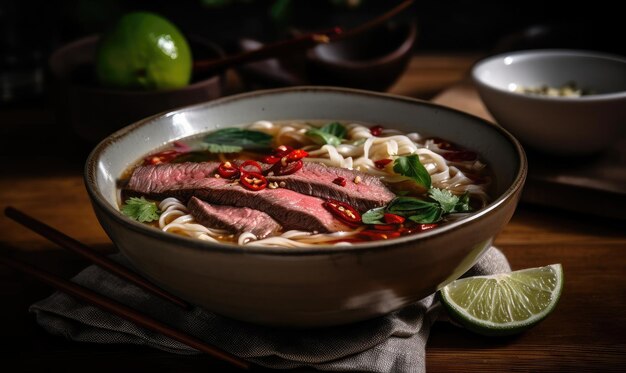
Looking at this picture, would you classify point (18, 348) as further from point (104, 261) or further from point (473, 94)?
point (473, 94)

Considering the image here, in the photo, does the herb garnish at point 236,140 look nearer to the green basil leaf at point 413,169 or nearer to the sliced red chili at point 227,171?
the sliced red chili at point 227,171

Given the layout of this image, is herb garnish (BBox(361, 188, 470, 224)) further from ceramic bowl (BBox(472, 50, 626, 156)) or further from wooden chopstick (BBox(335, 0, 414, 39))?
wooden chopstick (BBox(335, 0, 414, 39))

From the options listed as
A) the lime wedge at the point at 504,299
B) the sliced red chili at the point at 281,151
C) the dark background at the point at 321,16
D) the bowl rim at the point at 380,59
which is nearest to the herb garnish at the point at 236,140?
the sliced red chili at the point at 281,151

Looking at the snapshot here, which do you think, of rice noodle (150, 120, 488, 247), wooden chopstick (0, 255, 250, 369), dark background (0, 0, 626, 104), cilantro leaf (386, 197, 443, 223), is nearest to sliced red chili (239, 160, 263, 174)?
rice noodle (150, 120, 488, 247)

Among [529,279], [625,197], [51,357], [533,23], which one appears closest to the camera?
[51,357]

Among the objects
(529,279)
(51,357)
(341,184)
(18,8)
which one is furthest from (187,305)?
(18,8)

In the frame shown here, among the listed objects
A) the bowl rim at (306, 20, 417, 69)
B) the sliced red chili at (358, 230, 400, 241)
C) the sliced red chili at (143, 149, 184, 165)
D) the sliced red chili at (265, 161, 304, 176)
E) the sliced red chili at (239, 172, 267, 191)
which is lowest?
the bowl rim at (306, 20, 417, 69)
